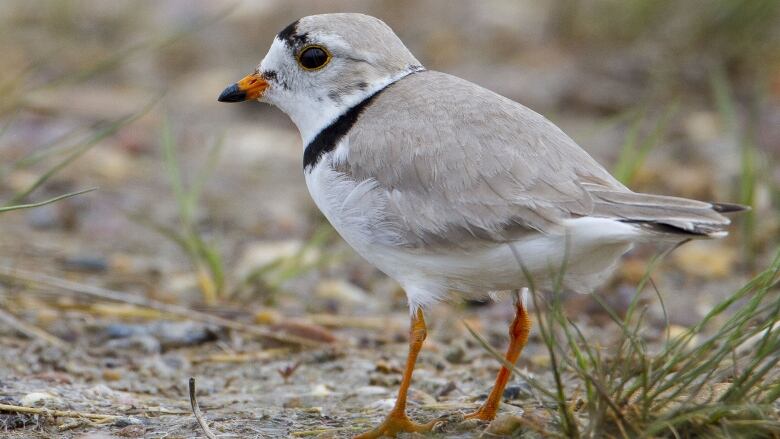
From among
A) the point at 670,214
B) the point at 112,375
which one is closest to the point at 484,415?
the point at 670,214

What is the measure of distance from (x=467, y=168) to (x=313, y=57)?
A: 0.91 meters

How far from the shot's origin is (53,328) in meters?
4.57

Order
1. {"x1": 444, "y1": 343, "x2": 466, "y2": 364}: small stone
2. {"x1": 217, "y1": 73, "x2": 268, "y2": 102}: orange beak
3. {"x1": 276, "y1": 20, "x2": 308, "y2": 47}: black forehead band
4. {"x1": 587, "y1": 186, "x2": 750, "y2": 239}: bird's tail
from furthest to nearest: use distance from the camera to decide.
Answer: {"x1": 444, "y1": 343, "x2": 466, "y2": 364}: small stone
{"x1": 217, "y1": 73, "x2": 268, "y2": 102}: orange beak
{"x1": 276, "y1": 20, "x2": 308, "y2": 47}: black forehead band
{"x1": 587, "y1": 186, "x2": 750, "y2": 239}: bird's tail

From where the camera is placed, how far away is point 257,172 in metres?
7.34

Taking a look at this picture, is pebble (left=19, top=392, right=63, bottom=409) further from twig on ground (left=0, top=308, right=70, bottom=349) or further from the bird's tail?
the bird's tail

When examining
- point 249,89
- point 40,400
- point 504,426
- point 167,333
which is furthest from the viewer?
point 167,333

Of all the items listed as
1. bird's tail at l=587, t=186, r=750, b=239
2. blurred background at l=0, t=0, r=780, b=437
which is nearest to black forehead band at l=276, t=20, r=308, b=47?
blurred background at l=0, t=0, r=780, b=437

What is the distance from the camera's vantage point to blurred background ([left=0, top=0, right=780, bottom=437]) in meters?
4.45

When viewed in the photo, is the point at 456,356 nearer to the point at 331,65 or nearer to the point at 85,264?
the point at 331,65

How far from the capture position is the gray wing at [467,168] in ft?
10.5

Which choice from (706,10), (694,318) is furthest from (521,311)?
(706,10)

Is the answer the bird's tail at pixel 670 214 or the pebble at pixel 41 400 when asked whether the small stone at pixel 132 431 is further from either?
the bird's tail at pixel 670 214

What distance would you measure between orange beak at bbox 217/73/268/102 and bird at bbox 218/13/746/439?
29 centimetres

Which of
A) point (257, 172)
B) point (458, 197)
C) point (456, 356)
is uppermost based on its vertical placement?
point (257, 172)
